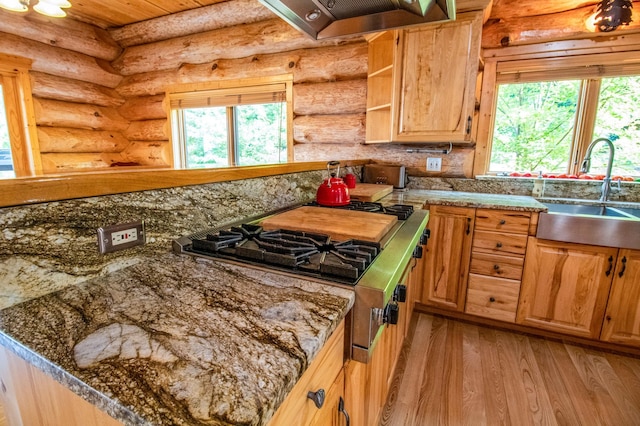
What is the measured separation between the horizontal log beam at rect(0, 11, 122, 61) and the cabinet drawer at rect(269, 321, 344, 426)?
3.98 meters

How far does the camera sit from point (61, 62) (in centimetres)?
310

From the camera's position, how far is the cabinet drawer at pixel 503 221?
1949 millimetres

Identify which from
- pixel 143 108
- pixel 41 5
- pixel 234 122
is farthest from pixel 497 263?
pixel 143 108

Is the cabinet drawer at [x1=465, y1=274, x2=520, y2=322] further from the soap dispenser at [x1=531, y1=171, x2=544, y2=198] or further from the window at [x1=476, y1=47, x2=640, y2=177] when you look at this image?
the window at [x1=476, y1=47, x2=640, y2=177]

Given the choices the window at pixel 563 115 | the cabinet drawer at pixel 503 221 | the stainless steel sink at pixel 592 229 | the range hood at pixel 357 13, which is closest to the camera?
the range hood at pixel 357 13

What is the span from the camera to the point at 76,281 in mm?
745

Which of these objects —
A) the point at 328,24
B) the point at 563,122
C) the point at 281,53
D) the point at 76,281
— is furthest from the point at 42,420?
the point at 563,122

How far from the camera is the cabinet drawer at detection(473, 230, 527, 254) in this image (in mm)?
1984

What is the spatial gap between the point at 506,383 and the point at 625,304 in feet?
2.87

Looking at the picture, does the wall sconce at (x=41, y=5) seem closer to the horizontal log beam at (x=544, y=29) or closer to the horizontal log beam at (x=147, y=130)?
the horizontal log beam at (x=147, y=130)

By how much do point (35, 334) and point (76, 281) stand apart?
21cm

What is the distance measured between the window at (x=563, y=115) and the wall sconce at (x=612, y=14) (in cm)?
20

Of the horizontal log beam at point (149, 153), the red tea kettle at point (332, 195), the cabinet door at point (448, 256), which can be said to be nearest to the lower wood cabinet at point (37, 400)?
the red tea kettle at point (332, 195)

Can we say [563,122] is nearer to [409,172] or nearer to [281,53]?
[409,172]
